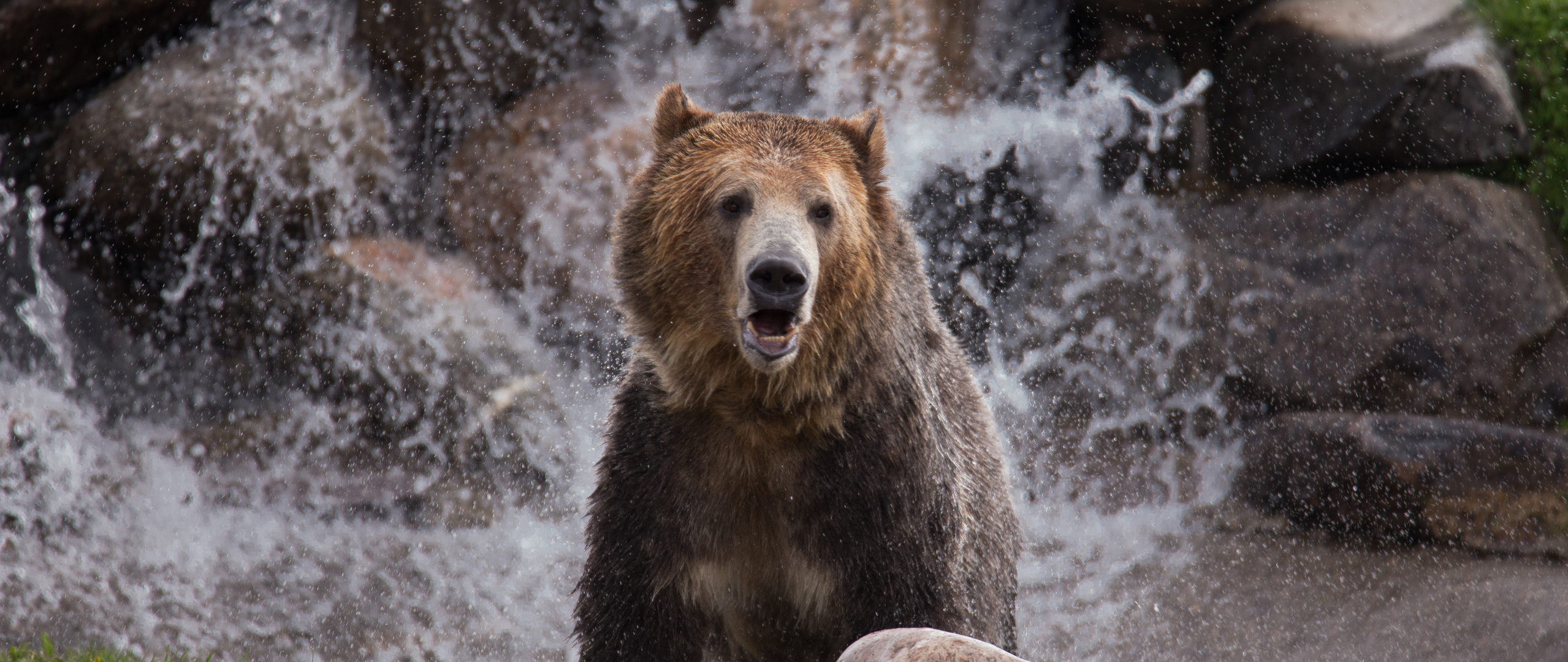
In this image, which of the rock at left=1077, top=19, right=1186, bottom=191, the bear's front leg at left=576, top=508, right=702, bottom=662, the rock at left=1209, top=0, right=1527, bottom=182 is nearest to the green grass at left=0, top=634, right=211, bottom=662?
the bear's front leg at left=576, top=508, right=702, bottom=662

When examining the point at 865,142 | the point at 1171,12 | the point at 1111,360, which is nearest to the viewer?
the point at 865,142

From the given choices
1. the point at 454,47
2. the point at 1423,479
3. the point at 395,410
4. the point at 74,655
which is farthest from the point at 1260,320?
the point at 74,655

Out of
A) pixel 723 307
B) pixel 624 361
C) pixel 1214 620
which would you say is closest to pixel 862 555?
pixel 723 307

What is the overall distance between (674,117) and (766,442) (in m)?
1.04

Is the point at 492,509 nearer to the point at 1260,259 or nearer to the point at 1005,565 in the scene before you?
the point at 1005,565

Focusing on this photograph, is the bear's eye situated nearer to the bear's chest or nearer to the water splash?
the bear's chest

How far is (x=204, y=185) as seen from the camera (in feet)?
21.7

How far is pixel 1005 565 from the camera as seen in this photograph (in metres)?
3.90

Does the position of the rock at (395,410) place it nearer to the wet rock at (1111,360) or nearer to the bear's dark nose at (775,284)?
the wet rock at (1111,360)

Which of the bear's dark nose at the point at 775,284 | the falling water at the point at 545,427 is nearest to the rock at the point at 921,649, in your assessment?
the bear's dark nose at the point at 775,284

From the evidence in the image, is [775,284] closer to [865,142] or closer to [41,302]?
[865,142]

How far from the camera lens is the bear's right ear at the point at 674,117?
3.54 meters

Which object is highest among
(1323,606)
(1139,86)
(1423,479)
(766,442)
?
(1139,86)

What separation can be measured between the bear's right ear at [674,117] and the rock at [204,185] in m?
3.88
